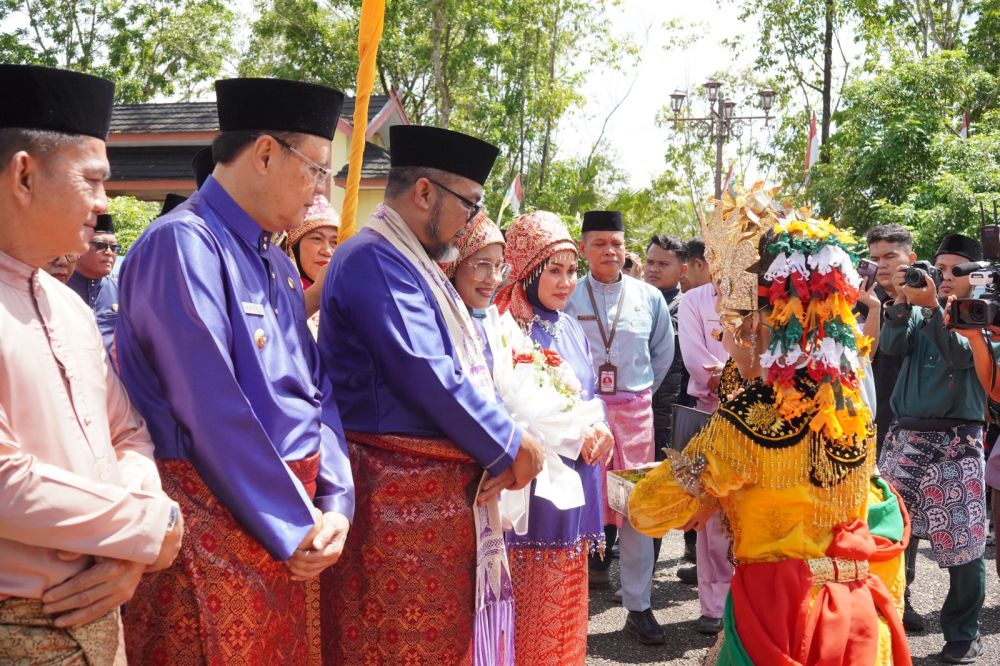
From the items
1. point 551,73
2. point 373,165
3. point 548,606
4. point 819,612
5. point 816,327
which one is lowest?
point 548,606

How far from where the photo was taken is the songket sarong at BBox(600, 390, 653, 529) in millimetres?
5945

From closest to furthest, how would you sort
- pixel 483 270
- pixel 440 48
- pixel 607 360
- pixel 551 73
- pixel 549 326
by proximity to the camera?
pixel 483 270
pixel 549 326
pixel 607 360
pixel 440 48
pixel 551 73

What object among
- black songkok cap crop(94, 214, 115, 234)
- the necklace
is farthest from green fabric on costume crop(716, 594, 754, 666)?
black songkok cap crop(94, 214, 115, 234)

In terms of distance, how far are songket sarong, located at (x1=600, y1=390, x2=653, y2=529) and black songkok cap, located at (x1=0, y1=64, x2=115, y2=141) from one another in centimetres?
418

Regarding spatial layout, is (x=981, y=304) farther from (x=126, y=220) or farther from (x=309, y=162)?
(x=126, y=220)

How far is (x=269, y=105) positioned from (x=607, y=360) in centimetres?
364

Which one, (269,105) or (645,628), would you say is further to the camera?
(645,628)

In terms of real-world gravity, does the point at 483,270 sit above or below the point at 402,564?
above

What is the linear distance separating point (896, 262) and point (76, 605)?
516 cm

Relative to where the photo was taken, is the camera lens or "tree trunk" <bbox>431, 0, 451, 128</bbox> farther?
"tree trunk" <bbox>431, 0, 451, 128</bbox>

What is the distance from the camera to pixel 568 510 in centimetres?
436

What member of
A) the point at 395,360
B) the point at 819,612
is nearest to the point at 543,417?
the point at 395,360

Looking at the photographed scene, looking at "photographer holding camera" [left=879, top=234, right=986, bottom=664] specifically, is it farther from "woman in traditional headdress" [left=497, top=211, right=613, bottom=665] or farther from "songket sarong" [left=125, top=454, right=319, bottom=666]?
"songket sarong" [left=125, top=454, right=319, bottom=666]

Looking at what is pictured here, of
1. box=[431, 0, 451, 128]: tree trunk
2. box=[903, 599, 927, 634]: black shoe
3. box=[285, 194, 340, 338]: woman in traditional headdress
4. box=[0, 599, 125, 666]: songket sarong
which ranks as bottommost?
box=[903, 599, 927, 634]: black shoe
